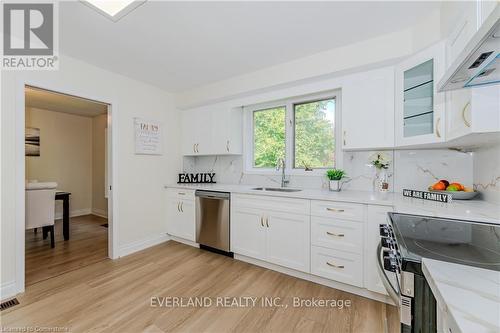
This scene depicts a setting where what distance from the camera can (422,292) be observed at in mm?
750

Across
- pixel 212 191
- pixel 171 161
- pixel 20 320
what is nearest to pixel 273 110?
pixel 212 191

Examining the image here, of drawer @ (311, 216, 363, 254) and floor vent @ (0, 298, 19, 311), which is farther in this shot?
drawer @ (311, 216, 363, 254)

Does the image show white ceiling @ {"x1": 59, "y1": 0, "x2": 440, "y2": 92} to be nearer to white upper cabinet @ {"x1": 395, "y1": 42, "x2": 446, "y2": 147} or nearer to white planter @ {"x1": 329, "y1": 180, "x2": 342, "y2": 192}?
white upper cabinet @ {"x1": 395, "y1": 42, "x2": 446, "y2": 147}

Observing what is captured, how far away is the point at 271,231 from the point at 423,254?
1.70 metres

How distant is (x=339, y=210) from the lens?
79.0 inches

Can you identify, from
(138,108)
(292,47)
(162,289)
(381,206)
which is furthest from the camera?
(138,108)

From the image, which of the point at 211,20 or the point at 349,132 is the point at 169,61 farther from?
the point at 349,132

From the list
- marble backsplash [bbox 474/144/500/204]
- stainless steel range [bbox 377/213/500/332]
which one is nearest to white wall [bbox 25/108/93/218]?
stainless steel range [bbox 377/213/500/332]

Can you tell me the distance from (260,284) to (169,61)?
2638 mm

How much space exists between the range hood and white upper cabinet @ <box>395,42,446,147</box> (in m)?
0.75

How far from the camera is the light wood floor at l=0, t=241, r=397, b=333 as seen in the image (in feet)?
5.29

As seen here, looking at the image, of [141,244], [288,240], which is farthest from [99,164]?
[288,240]

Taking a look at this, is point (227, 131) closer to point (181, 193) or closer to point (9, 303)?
point (181, 193)

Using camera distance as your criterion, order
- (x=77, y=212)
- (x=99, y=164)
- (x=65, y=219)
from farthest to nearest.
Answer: (x=99, y=164) → (x=77, y=212) → (x=65, y=219)
